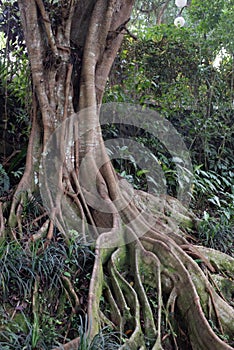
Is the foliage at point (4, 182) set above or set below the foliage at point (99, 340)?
above

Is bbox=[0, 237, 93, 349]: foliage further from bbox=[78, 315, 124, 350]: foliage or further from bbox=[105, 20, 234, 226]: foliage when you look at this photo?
bbox=[105, 20, 234, 226]: foliage

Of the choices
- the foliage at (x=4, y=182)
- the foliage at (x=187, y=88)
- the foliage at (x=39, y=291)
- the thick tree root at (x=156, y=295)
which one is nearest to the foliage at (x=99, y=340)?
the thick tree root at (x=156, y=295)

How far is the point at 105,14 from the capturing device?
3844mm

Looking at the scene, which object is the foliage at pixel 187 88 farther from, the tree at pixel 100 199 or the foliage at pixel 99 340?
the foliage at pixel 99 340

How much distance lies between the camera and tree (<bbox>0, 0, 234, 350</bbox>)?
2.74m

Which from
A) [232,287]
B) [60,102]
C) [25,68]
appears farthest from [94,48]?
[232,287]

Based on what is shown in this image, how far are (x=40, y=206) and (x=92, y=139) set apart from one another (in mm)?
880

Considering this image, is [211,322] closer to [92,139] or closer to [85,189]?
[85,189]

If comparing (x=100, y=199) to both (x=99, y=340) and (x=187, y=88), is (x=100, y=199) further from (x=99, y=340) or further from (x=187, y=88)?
(x=187, y=88)

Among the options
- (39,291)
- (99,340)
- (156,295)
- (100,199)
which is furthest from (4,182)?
(99,340)

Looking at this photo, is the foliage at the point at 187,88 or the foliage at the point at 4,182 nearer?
the foliage at the point at 4,182

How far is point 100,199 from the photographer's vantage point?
3479 millimetres

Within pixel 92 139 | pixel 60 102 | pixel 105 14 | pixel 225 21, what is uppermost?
pixel 225 21

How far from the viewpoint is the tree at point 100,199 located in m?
2.74
